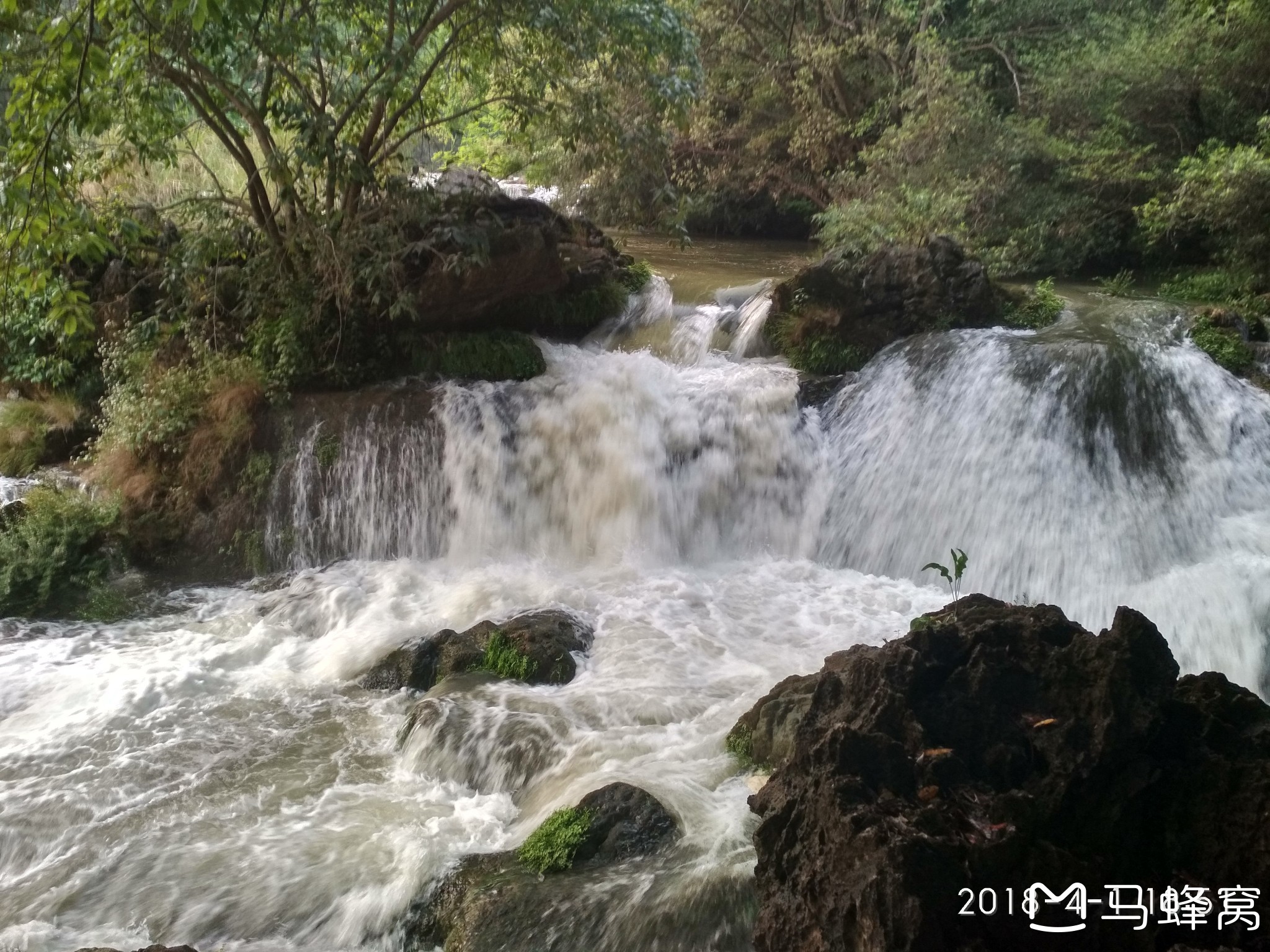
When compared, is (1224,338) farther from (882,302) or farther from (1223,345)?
(882,302)

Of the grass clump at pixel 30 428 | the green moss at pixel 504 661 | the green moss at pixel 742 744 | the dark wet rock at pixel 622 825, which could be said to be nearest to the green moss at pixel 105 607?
the grass clump at pixel 30 428

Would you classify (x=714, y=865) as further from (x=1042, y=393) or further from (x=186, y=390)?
(x=186, y=390)

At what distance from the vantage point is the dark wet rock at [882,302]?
8664mm

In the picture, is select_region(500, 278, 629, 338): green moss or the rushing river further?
select_region(500, 278, 629, 338): green moss

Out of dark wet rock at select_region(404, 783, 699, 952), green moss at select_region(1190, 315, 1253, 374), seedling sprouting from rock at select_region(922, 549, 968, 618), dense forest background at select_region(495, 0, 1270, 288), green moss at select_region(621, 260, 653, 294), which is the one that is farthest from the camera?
green moss at select_region(621, 260, 653, 294)

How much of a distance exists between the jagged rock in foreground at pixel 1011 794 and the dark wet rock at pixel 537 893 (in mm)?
649

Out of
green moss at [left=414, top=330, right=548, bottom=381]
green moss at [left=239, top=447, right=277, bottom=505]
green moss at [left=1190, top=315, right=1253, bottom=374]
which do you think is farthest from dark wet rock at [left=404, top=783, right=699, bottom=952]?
green moss at [left=1190, top=315, right=1253, bottom=374]

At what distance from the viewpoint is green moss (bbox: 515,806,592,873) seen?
3969 mm

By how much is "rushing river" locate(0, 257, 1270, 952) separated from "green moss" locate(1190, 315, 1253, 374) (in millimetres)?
184

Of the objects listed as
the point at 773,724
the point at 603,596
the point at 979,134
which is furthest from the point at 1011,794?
the point at 979,134

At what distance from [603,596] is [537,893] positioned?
11.0 feet

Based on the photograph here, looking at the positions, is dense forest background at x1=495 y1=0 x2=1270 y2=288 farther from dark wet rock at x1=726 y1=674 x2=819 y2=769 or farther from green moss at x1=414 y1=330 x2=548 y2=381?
dark wet rock at x1=726 y1=674 x2=819 y2=769

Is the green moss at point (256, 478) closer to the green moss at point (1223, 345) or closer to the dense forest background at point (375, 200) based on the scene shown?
the dense forest background at point (375, 200)

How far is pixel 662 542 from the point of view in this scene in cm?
777
